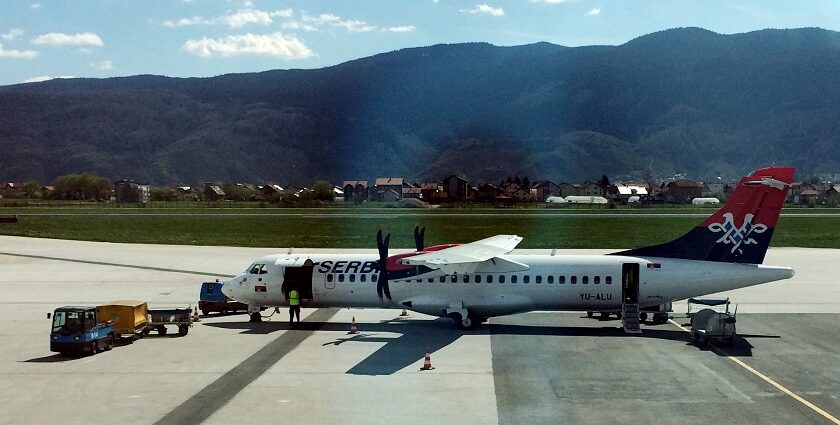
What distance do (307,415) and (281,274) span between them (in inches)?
604

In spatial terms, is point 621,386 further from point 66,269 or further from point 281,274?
point 66,269

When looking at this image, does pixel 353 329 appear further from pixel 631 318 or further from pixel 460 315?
pixel 631 318

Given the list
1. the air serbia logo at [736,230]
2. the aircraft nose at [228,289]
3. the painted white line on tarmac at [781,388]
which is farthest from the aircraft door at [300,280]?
the air serbia logo at [736,230]

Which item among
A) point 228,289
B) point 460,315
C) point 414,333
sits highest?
point 228,289

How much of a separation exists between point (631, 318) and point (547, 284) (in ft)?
12.2

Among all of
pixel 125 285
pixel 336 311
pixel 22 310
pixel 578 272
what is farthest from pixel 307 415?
pixel 125 285

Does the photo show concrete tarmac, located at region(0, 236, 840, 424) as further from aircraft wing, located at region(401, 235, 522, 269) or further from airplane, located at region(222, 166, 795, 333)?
aircraft wing, located at region(401, 235, 522, 269)

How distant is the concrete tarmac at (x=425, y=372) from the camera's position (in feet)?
70.4

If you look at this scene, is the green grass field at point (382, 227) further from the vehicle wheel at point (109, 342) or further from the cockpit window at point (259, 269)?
the vehicle wheel at point (109, 342)

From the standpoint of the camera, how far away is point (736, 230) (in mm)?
33344

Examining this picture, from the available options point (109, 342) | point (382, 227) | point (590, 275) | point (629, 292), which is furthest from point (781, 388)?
point (382, 227)

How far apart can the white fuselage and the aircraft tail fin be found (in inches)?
19.3

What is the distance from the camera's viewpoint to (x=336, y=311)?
39.8 m

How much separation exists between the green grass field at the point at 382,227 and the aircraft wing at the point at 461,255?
1497 inches
